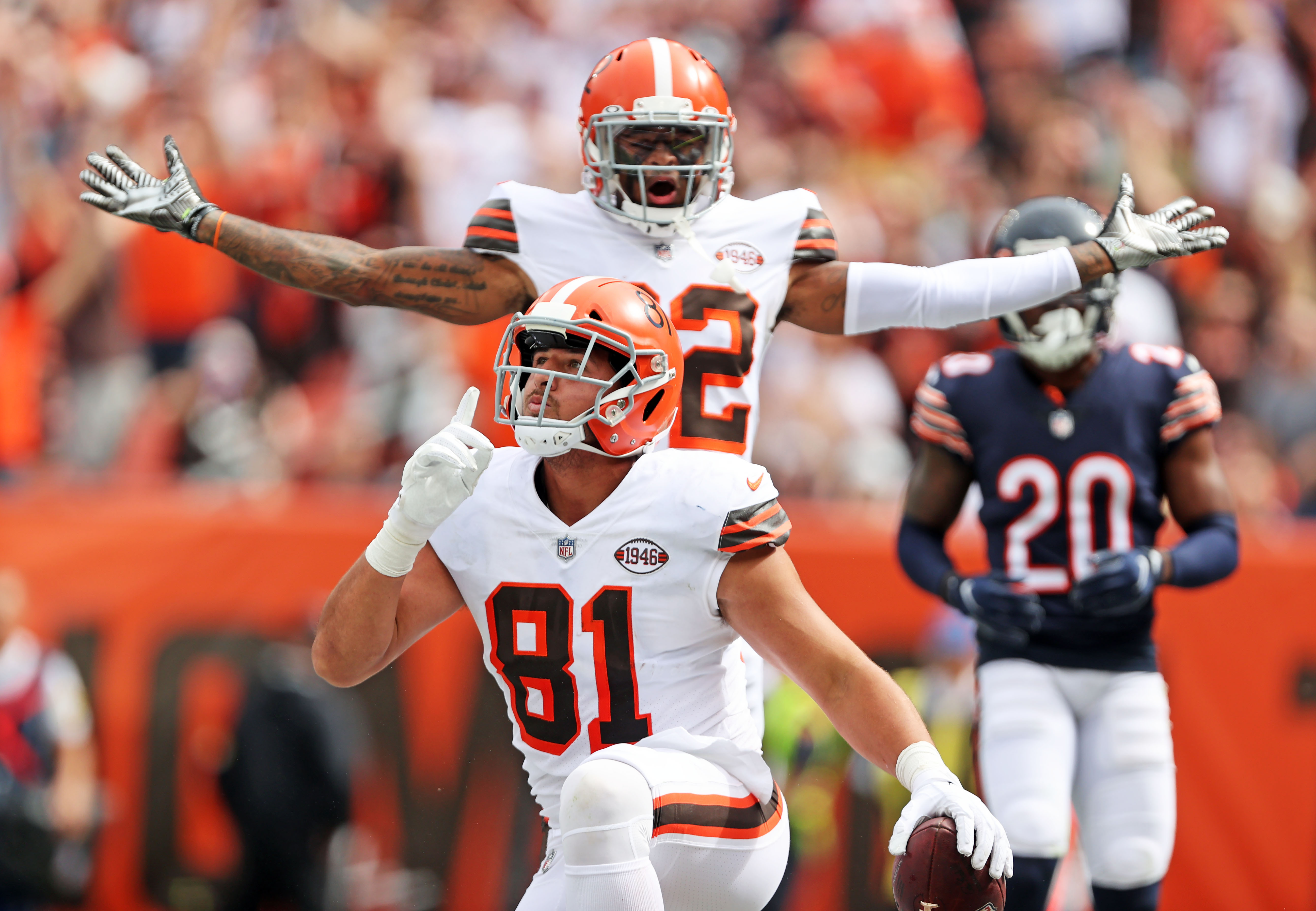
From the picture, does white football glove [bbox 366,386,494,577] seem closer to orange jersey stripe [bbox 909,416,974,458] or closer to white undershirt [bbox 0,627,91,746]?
orange jersey stripe [bbox 909,416,974,458]

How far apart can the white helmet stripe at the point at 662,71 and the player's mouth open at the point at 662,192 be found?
0.67 ft

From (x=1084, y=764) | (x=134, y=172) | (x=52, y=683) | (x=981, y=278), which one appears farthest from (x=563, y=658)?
(x=52, y=683)

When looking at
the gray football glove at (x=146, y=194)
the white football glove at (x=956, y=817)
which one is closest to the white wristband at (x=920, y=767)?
the white football glove at (x=956, y=817)

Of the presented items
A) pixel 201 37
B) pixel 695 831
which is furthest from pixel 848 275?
pixel 201 37

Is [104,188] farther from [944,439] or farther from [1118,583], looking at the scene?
[1118,583]

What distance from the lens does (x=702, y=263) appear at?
12.4 ft

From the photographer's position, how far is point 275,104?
8.98 metres

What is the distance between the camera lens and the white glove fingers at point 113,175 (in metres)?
3.82

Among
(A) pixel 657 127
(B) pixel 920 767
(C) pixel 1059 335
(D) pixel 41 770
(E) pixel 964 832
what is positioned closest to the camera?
(E) pixel 964 832

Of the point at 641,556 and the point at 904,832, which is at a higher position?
the point at 641,556

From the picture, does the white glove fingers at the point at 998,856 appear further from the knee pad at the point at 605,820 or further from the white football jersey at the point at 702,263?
the white football jersey at the point at 702,263

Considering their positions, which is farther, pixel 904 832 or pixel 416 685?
pixel 416 685

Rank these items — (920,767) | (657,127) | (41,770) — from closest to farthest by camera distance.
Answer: (920,767)
(657,127)
(41,770)

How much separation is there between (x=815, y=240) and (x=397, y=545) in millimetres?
1520
